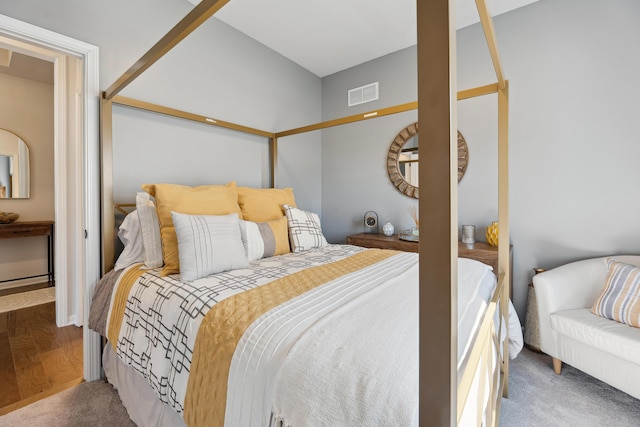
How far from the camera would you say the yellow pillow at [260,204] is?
82.8 inches

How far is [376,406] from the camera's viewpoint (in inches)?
23.5

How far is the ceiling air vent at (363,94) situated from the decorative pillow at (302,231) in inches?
67.4

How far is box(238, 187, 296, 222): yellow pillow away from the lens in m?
2.10

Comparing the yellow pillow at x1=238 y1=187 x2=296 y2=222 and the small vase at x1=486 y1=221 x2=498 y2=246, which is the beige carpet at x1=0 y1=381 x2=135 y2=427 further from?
the small vase at x1=486 y1=221 x2=498 y2=246

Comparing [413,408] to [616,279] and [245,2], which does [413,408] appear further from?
[245,2]

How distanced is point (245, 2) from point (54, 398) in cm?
298

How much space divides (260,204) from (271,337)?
1.45m

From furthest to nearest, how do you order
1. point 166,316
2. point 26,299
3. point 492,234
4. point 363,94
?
point 363,94 → point 26,299 → point 492,234 → point 166,316

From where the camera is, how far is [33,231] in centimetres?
338

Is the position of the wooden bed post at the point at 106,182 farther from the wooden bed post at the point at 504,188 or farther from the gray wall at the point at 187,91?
the wooden bed post at the point at 504,188

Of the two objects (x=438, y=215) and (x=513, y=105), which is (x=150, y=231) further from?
(x=513, y=105)

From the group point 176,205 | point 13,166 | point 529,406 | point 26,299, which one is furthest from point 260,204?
point 13,166

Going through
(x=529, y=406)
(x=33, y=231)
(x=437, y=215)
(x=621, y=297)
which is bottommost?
(x=529, y=406)

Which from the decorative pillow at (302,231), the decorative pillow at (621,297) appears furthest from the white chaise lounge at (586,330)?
the decorative pillow at (302,231)
